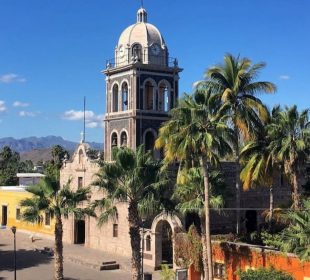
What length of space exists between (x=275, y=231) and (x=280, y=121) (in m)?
6.65

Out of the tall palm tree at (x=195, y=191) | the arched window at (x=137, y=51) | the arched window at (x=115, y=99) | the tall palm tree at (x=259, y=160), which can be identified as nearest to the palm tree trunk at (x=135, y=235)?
the tall palm tree at (x=195, y=191)

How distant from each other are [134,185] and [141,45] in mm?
16716

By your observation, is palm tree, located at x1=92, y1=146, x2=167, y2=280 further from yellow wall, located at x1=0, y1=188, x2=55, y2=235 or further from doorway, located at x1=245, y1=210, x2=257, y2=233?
yellow wall, located at x1=0, y1=188, x2=55, y2=235

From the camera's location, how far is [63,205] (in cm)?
2689

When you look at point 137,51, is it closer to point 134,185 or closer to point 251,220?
point 251,220

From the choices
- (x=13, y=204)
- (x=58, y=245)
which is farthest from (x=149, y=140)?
(x=13, y=204)

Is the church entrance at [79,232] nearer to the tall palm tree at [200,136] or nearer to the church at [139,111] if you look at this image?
the church at [139,111]

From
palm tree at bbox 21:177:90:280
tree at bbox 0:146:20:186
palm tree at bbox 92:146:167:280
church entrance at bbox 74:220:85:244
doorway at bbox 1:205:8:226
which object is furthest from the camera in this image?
tree at bbox 0:146:20:186

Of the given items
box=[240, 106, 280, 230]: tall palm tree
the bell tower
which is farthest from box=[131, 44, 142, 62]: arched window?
box=[240, 106, 280, 230]: tall palm tree

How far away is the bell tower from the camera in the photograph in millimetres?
37562

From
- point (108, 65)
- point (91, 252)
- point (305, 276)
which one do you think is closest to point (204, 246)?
point (305, 276)

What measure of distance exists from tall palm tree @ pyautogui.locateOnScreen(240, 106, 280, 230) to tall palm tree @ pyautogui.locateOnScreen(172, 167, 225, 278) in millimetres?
1366

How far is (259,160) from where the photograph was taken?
2594cm

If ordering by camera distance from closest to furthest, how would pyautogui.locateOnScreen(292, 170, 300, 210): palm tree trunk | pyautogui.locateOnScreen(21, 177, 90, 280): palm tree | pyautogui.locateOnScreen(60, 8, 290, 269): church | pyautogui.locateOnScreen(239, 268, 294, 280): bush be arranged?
pyautogui.locateOnScreen(239, 268, 294, 280): bush → pyautogui.locateOnScreen(292, 170, 300, 210): palm tree trunk → pyautogui.locateOnScreen(21, 177, 90, 280): palm tree → pyautogui.locateOnScreen(60, 8, 290, 269): church
